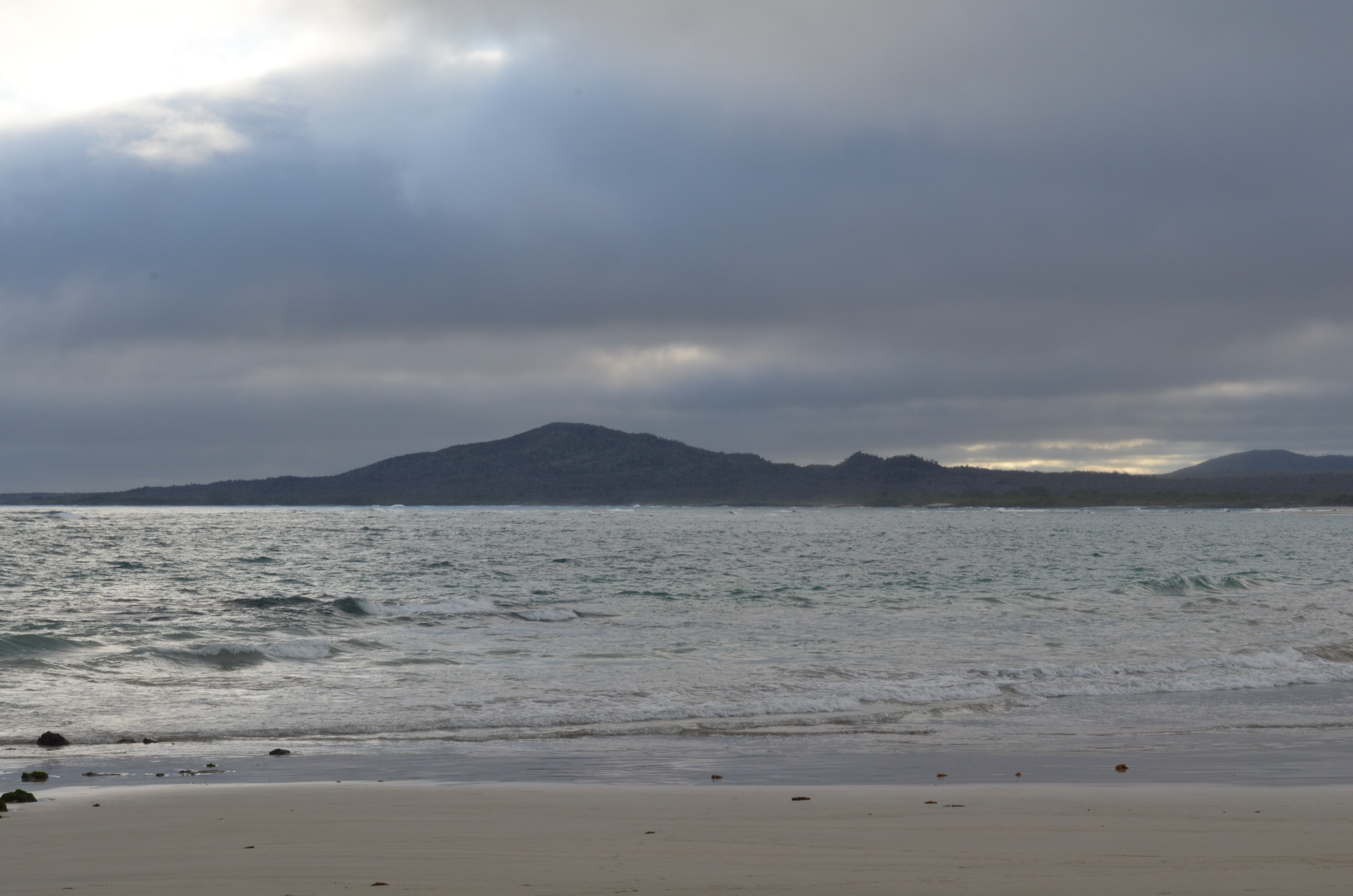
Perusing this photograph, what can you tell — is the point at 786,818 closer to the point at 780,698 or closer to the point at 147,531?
the point at 780,698

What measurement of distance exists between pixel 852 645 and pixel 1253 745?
9887mm

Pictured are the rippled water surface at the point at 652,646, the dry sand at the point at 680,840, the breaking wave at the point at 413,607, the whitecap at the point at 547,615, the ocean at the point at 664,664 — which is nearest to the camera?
the dry sand at the point at 680,840

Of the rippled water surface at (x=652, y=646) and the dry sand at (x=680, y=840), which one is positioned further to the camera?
the rippled water surface at (x=652, y=646)

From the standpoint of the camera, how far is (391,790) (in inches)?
361

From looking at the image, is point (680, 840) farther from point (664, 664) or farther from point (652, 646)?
point (652, 646)

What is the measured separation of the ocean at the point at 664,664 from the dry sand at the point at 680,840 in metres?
1.63

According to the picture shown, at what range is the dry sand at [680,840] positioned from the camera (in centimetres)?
637

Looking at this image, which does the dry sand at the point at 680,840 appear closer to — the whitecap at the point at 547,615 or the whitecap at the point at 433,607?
the whitecap at the point at 547,615

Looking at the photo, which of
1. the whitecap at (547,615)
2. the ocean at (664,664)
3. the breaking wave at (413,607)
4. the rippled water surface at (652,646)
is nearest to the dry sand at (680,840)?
the ocean at (664,664)

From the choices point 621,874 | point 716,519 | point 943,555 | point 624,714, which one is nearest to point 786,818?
point 621,874

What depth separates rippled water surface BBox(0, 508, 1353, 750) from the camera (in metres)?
13.6

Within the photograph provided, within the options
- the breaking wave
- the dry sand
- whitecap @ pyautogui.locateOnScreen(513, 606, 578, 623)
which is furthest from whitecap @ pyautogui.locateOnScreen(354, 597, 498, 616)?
the dry sand

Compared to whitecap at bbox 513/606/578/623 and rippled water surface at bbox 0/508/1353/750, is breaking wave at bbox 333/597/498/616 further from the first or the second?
whitecap at bbox 513/606/578/623

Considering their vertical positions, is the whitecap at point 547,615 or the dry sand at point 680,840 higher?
the dry sand at point 680,840
